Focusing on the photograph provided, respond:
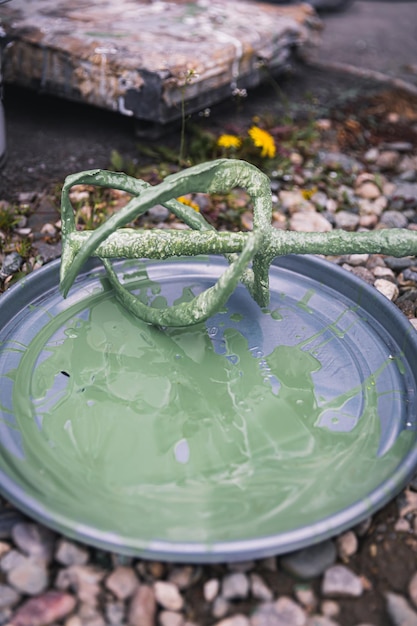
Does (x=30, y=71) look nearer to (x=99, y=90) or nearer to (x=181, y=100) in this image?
(x=99, y=90)

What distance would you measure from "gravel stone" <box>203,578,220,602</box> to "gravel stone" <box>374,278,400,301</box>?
1.31 metres

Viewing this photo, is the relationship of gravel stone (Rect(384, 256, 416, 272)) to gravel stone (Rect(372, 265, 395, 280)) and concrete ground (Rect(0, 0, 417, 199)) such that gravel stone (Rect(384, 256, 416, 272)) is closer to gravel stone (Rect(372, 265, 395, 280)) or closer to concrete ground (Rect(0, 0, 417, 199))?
gravel stone (Rect(372, 265, 395, 280))

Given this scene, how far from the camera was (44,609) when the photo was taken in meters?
1.34

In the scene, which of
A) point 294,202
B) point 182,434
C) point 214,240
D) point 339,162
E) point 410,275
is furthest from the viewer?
point 339,162

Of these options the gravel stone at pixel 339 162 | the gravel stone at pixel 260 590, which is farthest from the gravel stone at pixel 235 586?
the gravel stone at pixel 339 162

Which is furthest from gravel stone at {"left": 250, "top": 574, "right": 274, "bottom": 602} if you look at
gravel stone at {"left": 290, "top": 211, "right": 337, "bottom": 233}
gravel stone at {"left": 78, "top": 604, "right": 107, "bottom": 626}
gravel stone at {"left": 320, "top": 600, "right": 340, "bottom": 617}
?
gravel stone at {"left": 290, "top": 211, "right": 337, "bottom": 233}

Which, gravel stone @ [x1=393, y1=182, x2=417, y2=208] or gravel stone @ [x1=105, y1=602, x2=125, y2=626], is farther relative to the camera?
gravel stone @ [x1=393, y1=182, x2=417, y2=208]

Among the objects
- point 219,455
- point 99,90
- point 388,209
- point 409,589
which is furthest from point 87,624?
point 99,90

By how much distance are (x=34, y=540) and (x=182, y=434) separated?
→ 0.44 metres

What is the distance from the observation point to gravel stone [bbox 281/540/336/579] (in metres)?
1.43

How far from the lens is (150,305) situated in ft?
6.79

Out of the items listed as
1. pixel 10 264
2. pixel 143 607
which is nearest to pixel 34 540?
pixel 143 607

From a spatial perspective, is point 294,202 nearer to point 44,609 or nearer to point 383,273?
point 383,273

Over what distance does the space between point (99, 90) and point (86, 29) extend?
0.45 meters
